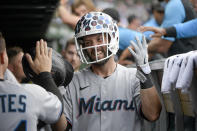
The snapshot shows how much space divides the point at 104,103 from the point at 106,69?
1.07 ft

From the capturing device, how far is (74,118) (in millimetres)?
4535

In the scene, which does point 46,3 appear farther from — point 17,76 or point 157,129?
point 157,129

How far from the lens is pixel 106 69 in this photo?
4.64 metres

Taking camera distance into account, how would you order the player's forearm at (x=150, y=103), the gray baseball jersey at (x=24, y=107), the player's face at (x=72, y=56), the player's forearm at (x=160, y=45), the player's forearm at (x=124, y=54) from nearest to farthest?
the gray baseball jersey at (x=24, y=107)
the player's forearm at (x=150, y=103)
the player's forearm at (x=160, y=45)
the player's forearm at (x=124, y=54)
the player's face at (x=72, y=56)

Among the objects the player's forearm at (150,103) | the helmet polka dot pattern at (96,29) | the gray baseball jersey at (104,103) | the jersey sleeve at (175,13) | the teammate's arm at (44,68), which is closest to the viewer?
the teammate's arm at (44,68)

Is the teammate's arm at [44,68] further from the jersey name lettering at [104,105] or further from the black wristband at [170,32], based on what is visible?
the black wristband at [170,32]

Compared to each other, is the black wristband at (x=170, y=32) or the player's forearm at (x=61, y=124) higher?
the black wristband at (x=170, y=32)

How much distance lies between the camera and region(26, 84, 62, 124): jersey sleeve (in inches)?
151

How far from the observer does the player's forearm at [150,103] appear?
430cm

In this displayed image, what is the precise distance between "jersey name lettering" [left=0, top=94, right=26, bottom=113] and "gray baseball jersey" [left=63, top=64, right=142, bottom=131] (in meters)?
0.79

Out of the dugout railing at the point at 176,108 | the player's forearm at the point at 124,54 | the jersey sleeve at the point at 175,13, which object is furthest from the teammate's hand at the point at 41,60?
the player's forearm at the point at 124,54

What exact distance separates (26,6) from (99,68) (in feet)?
40.4

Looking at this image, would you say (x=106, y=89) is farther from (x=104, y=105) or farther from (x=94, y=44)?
(x=94, y=44)

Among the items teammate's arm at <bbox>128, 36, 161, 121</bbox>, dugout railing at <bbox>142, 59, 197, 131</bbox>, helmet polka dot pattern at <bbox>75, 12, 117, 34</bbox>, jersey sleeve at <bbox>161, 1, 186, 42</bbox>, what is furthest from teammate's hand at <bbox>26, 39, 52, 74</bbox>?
jersey sleeve at <bbox>161, 1, 186, 42</bbox>
